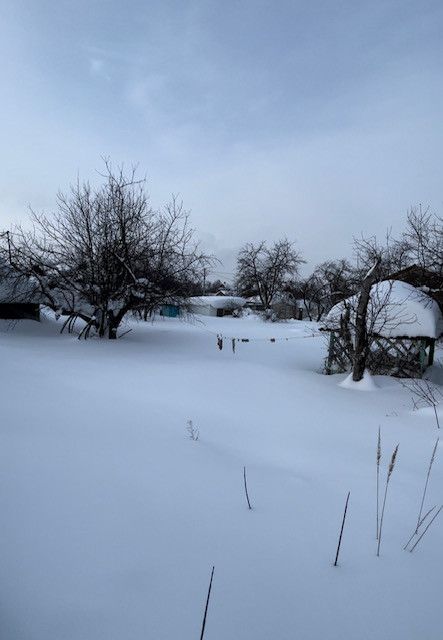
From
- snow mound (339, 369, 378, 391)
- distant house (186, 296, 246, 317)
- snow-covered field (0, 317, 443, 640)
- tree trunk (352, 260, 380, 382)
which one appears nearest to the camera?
snow-covered field (0, 317, 443, 640)

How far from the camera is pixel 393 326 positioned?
12617mm

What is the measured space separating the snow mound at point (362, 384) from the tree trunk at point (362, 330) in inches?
6.1

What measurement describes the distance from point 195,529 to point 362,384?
9.19m

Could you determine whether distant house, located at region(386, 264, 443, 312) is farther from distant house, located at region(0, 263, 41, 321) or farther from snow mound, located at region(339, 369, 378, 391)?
distant house, located at region(0, 263, 41, 321)

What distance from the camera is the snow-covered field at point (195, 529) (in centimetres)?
170

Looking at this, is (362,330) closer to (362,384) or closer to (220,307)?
(362,384)

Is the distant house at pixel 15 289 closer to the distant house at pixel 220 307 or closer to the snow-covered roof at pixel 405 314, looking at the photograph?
the snow-covered roof at pixel 405 314

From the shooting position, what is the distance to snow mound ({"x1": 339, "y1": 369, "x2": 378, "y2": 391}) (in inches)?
402

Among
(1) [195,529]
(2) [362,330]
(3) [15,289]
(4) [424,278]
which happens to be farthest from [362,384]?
(3) [15,289]

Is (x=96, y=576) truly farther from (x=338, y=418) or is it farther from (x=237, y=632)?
(x=338, y=418)

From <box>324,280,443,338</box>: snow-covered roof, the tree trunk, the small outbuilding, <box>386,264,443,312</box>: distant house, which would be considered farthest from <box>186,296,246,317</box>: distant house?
the tree trunk

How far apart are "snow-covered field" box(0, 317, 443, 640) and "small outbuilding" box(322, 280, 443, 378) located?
6851mm

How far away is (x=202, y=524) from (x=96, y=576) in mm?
824

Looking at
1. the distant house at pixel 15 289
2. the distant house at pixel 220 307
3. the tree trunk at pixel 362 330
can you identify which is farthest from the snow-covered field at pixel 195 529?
the distant house at pixel 220 307
